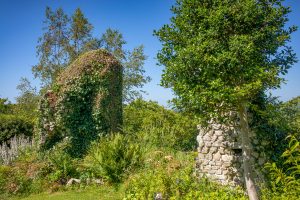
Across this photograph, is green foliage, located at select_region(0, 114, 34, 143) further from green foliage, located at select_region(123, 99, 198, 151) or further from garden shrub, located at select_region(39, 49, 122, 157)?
green foliage, located at select_region(123, 99, 198, 151)

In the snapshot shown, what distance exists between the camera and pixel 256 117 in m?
8.20

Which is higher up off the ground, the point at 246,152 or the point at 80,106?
the point at 80,106

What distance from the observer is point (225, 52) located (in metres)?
5.89

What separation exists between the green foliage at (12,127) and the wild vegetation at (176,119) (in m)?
0.06

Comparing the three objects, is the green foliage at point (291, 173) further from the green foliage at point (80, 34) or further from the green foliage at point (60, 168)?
the green foliage at point (80, 34)

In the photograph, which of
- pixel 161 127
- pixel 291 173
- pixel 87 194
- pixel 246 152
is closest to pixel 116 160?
pixel 87 194

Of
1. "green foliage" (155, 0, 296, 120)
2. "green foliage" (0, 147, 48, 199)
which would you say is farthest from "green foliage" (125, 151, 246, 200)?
"green foliage" (0, 147, 48, 199)

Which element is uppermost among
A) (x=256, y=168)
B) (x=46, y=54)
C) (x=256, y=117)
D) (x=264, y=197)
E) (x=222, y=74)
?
(x=46, y=54)

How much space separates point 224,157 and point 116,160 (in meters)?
3.81

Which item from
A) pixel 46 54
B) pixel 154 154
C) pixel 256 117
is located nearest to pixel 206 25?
pixel 256 117

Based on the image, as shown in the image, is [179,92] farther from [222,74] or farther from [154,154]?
[154,154]

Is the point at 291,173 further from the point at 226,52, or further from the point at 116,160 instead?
the point at 116,160

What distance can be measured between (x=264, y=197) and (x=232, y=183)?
151 centimetres

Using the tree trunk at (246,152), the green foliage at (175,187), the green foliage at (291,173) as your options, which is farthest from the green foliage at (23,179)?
the green foliage at (291,173)
